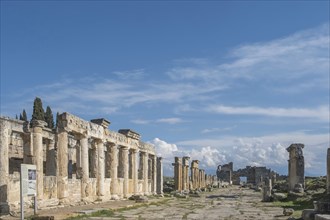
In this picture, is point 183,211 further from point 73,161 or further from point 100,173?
point 73,161

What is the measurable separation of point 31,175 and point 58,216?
1712 millimetres

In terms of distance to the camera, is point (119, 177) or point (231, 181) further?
point (231, 181)

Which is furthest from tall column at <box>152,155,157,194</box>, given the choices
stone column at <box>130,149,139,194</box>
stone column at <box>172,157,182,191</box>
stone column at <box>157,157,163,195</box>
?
stone column at <box>172,157,182,191</box>

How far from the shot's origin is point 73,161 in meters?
36.6

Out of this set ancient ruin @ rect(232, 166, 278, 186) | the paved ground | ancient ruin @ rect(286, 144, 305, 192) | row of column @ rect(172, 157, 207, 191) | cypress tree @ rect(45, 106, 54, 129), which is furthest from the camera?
ancient ruin @ rect(232, 166, 278, 186)

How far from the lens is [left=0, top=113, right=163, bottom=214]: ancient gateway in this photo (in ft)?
62.4

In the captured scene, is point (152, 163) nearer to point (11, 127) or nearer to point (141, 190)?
point (141, 190)

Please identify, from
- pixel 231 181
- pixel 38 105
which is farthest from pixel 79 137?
Result: pixel 231 181

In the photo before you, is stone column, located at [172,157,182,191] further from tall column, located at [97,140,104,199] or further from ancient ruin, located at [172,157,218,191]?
tall column, located at [97,140,104,199]

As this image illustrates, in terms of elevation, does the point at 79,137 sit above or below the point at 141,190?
above

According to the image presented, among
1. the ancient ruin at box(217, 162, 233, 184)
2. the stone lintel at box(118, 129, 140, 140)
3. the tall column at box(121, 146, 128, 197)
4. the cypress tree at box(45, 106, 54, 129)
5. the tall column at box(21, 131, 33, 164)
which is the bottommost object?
the ancient ruin at box(217, 162, 233, 184)

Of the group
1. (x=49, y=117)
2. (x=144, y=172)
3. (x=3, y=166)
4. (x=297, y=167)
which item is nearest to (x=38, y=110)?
(x=49, y=117)

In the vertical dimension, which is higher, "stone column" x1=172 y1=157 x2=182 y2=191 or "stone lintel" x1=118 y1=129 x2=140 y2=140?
"stone lintel" x1=118 y1=129 x2=140 y2=140

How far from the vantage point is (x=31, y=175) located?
13.9m
